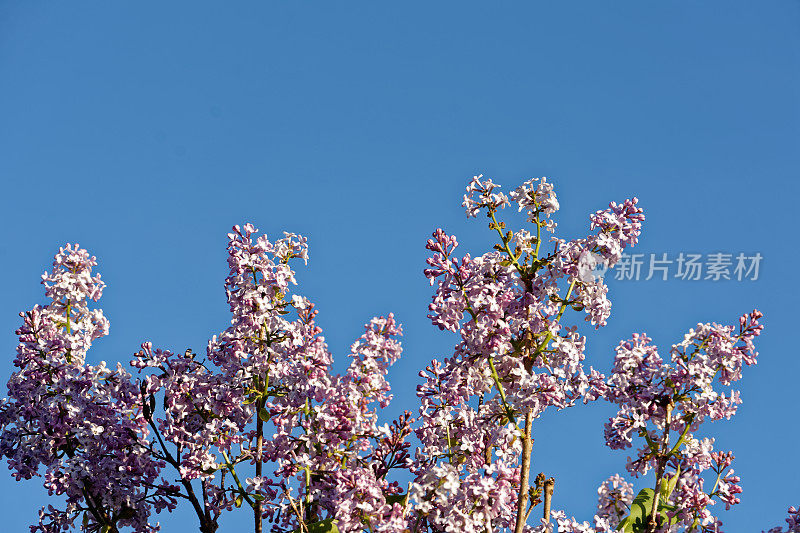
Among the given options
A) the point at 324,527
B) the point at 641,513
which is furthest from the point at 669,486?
the point at 324,527

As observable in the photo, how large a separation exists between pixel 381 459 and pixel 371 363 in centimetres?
79

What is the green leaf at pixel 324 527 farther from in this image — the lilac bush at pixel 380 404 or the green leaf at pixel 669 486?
the green leaf at pixel 669 486

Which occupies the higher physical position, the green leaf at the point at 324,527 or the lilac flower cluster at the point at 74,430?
the lilac flower cluster at the point at 74,430

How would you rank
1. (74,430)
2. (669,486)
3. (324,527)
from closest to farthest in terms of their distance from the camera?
(324,527) → (669,486) → (74,430)

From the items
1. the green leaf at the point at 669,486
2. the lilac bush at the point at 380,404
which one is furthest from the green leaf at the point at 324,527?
the green leaf at the point at 669,486

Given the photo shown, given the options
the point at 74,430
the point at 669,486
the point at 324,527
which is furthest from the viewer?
the point at 74,430

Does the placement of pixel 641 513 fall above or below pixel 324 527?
above

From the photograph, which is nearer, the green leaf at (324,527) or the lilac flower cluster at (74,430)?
the green leaf at (324,527)

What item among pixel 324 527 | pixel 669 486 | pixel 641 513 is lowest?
pixel 324 527

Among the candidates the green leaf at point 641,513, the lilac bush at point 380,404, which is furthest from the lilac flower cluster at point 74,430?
the green leaf at point 641,513

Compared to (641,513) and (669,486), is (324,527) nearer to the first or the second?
(641,513)

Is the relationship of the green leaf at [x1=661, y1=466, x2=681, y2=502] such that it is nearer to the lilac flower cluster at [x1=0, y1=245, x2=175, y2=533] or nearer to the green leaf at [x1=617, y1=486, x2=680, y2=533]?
the green leaf at [x1=617, y1=486, x2=680, y2=533]

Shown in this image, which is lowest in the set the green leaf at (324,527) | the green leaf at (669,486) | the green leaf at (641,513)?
the green leaf at (324,527)

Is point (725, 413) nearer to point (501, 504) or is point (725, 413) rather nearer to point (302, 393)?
point (501, 504)
